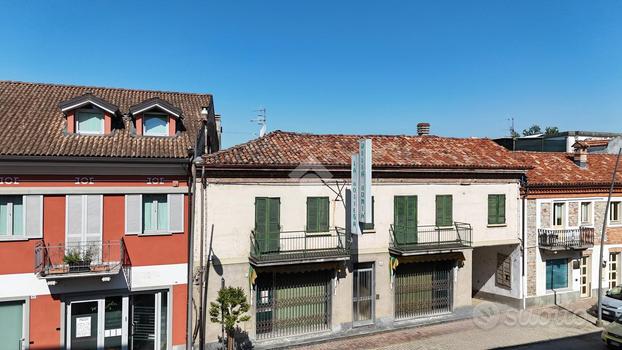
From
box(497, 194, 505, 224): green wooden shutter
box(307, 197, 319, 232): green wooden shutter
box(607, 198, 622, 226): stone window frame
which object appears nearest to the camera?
box(307, 197, 319, 232): green wooden shutter

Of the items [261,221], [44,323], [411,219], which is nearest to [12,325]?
[44,323]

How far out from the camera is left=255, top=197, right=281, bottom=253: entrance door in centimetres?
Result: 1634

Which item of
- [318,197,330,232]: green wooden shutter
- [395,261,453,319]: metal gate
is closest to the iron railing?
[395,261,453,319]: metal gate

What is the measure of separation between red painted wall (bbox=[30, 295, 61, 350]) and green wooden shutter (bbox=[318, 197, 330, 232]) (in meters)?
9.32

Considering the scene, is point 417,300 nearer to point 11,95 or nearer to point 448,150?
point 448,150

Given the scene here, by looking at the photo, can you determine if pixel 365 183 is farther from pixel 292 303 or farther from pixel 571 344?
pixel 571 344

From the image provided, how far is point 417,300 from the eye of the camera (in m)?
19.5

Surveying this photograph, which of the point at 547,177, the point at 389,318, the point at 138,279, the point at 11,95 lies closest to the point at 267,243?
the point at 138,279

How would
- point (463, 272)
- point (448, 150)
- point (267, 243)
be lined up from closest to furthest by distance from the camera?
point (267, 243), point (463, 272), point (448, 150)

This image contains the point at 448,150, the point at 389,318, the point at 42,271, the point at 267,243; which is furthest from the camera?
the point at 448,150

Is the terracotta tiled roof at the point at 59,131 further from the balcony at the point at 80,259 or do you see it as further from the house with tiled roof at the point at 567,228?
the house with tiled roof at the point at 567,228

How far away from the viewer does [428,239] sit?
19141 millimetres

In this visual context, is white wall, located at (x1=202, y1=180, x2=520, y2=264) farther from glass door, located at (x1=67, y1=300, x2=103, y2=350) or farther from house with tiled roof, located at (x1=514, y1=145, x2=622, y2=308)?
glass door, located at (x1=67, y1=300, x2=103, y2=350)

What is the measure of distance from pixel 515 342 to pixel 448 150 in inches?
347
